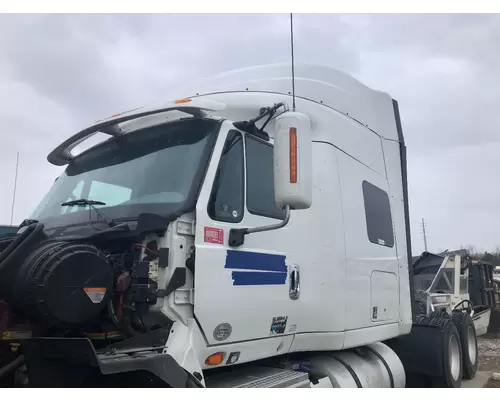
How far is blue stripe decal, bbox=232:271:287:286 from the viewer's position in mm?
3414

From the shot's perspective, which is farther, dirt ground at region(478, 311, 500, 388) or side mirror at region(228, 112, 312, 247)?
dirt ground at region(478, 311, 500, 388)

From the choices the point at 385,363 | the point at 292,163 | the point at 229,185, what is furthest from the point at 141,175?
the point at 385,363

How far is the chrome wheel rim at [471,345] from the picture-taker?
742 cm

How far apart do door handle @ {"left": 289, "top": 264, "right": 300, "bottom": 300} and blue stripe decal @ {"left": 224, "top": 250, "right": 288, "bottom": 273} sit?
0.09 meters

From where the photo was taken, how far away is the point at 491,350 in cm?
1048

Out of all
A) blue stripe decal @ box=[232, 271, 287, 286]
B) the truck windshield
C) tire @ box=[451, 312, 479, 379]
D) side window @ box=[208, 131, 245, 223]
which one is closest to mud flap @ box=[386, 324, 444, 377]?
tire @ box=[451, 312, 479, 379]

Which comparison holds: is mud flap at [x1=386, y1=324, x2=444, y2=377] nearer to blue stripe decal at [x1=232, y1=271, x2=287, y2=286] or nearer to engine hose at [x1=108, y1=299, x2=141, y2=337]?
blue stripe decal at [x1=232, y1=271, x2=287, y2=286]

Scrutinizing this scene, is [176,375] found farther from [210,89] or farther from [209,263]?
[210,89]

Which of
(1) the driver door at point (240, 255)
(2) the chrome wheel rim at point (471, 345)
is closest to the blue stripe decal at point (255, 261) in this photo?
(1) the driver door at point (240, 255)

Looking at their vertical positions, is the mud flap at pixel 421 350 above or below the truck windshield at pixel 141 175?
below

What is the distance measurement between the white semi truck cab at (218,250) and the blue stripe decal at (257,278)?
0.01m

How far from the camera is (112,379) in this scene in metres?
2.62

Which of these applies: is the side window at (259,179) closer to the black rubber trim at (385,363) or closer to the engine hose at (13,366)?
the engine hose at (13,366)

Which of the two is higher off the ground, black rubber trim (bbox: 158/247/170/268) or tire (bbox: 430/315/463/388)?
black rubber trim (bbox: 158/247/170/268)
